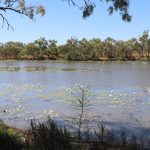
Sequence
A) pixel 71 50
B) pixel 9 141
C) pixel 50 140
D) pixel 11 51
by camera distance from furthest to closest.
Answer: pixel 11 51 → pixel 71 50 → pixel 9 141 → pixel 50 140

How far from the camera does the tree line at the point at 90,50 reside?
111 m

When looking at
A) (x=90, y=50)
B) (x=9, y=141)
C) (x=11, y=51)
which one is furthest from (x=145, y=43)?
(x=9, y=141)

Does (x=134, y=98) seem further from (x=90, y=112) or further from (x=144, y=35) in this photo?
(x=144, y=35)

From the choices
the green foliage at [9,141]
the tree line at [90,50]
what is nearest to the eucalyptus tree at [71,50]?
the tree line at [90,50]

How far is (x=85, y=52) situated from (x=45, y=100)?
93.3m

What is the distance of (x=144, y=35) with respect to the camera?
113m

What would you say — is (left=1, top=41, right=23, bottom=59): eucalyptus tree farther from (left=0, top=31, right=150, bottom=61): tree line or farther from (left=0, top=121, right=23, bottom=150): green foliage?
Answer: (left=0, top=121, right=23, bottom=150): green foliage

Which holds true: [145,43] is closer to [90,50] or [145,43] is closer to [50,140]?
[90,50]

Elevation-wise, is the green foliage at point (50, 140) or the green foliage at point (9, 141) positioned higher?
the green foliage at point (50, 140)

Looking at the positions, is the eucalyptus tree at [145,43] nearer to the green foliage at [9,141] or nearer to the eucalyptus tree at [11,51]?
the eucalyptus tree at [11,51]

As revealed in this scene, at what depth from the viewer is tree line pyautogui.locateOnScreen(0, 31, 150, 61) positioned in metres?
111

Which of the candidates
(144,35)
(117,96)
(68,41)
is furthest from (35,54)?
(117,96)

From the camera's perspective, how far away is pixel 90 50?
→ 373 ft

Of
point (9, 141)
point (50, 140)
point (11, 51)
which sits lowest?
point (9, 141)
